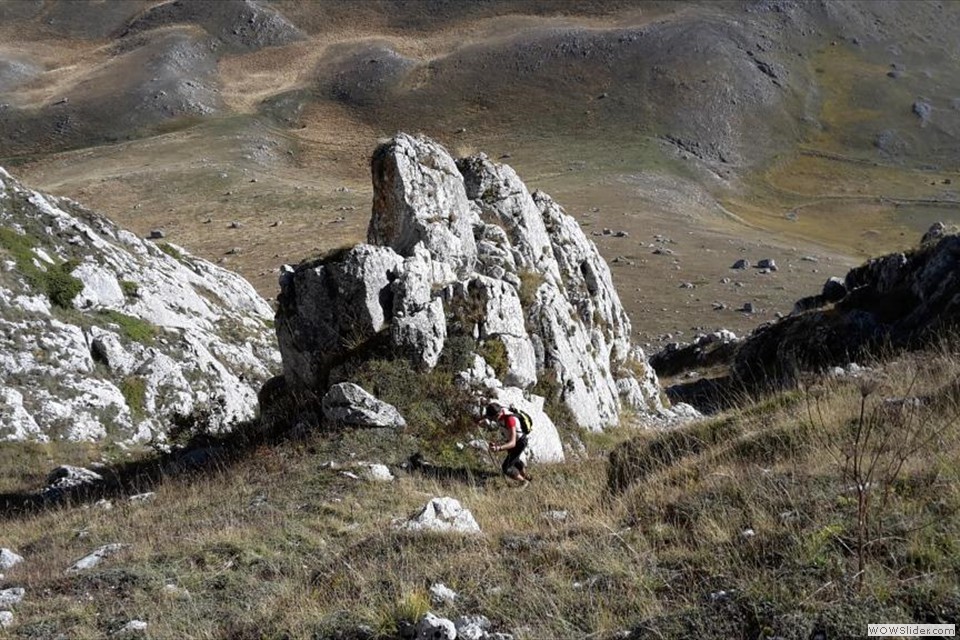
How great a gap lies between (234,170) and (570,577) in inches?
2945

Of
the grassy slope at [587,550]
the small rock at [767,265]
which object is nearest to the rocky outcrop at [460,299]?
the grassy slope at [587,550]

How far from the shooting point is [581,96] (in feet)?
317

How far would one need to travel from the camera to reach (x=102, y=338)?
1845 centimetres

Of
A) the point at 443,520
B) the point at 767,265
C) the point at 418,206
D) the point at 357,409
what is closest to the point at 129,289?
the point at 418,206

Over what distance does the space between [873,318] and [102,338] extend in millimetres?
22662

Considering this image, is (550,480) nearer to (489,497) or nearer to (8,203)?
(489,497)

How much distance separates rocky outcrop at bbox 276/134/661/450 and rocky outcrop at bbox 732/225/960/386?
5.92m

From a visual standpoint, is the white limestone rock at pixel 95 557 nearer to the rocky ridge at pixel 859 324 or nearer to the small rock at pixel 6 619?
the small rock at pixel 6 619

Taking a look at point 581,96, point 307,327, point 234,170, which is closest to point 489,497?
A: point 307,327

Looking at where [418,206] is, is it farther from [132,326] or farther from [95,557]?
[95,557]

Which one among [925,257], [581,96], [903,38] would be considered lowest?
[925,257]

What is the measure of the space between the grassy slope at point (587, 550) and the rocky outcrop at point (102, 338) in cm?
582

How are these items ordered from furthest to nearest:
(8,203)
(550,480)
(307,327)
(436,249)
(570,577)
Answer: (8,203), (436,249), (307,327), (550,480), (570,577)

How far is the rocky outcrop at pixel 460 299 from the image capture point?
15.1 m
